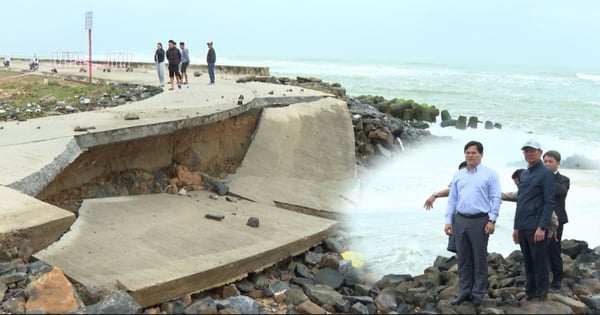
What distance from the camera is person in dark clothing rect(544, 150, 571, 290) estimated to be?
5.56 meters

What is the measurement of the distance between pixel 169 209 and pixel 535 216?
5.00m

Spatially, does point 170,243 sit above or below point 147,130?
below

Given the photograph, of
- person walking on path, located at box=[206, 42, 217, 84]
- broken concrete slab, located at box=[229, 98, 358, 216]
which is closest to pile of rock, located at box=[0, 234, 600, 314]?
broken concrete slab, located at box=[229, 98, 358, 216]

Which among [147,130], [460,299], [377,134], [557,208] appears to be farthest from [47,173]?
[377,134]

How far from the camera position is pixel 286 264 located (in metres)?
7.27

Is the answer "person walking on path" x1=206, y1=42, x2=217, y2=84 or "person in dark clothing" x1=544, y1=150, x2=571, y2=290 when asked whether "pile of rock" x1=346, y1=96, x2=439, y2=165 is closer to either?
"person walking on path" x1=206, y1=42, x2=217, y2=84

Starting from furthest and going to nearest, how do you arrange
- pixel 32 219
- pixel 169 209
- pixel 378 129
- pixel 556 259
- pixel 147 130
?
pixel 378 129, pixel 147 130, pixel 169 209, pixel 556 259, pixel 32 219

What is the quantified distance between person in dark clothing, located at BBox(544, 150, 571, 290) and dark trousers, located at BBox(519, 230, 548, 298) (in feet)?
2.01

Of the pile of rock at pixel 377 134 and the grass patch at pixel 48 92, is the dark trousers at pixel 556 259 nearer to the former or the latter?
the pile of rock at pixel 377 134

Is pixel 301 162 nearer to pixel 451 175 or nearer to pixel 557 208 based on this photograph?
pixel 451 175

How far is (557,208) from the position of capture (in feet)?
18.6

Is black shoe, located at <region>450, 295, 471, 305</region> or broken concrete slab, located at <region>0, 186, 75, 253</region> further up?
broken concrete slab, located at <region>0, 186, 75, 253</region>

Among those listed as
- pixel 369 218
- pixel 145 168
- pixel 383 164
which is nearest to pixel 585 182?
pixel 383 164

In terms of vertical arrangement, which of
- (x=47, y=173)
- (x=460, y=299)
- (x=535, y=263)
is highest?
(x=47, y=173)
